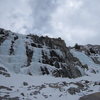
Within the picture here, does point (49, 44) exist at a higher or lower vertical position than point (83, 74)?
higher

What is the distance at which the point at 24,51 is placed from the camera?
3916 cm

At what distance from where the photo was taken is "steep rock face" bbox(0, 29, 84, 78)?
33906 millimetres

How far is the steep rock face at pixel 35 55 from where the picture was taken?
33906 millimetres

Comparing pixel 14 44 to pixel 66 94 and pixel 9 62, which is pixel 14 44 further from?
pixel 66 94

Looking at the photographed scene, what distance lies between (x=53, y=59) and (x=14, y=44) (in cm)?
732

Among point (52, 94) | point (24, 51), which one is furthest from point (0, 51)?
point (52, 94)

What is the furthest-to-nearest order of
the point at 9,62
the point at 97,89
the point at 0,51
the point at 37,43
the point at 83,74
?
1. the point at 37,43
2. the point at 83,74
3. the point at 0,51
4. the point at 9,62
5. the point at 97,89

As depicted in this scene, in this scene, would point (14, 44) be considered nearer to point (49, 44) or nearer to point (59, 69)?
point (49, 44)

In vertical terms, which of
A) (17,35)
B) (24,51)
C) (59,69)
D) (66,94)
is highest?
(17,35)

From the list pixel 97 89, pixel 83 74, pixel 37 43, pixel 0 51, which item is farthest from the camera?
pixel 37 43

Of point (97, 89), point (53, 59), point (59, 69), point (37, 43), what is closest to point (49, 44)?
point (37, 43)

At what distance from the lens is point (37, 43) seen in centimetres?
4328

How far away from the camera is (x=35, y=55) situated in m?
38.2

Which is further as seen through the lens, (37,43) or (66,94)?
(37,43)
